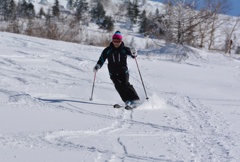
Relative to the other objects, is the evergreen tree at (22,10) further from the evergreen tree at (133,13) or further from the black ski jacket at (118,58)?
the black ski jacket at (118,58)

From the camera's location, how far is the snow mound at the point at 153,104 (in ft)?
21.1

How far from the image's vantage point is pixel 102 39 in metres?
20.3

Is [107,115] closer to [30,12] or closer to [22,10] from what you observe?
[30,12]

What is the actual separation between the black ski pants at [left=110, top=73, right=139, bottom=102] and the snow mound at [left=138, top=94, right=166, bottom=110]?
207 millimetres

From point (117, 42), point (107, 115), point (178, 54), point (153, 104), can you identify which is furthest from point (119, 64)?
point (178, 54)

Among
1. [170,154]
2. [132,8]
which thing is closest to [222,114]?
[170,154]

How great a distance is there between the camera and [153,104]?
662 centimetres

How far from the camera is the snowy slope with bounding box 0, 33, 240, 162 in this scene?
410 centimetres

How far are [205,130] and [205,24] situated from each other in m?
13.6

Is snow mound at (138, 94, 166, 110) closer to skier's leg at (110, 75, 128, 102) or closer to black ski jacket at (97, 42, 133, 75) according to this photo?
skier's leg at (110, 75, 128, 102)

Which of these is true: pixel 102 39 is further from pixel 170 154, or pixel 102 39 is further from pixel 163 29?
pixel 170 154

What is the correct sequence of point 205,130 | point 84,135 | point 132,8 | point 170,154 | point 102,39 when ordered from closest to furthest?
1. point 170,154
2. point 84,135
3. point 205,130
4. point 102,39
5. point 132,8

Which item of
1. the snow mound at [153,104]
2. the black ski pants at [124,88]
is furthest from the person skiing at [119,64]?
the snow mound at [153,104]

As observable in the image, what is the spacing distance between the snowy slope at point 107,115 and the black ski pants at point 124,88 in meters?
0.29
